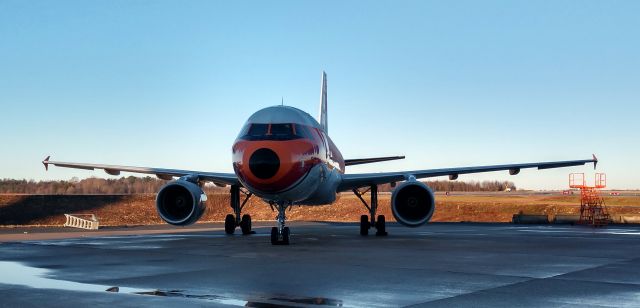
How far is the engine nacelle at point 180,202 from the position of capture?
70.0 ft

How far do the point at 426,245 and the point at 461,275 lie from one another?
7.69 metres

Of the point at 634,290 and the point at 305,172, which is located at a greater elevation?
the point at 305,172

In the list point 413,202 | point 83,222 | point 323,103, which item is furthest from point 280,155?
point 83,222

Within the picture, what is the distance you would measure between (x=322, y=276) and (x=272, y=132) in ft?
26.6

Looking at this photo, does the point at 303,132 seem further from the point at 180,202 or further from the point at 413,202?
the point at 180,202

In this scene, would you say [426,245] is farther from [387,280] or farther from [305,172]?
[387,280]

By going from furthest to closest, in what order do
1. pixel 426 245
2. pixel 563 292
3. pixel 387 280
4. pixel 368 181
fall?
1. pixel 368 181
2. pixel 426 245
3. pixel 387 280
4. pixel 563 292

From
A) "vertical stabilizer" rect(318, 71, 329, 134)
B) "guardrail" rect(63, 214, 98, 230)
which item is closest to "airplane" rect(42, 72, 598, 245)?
"guardrail" rect(63, 214, 98, 230)

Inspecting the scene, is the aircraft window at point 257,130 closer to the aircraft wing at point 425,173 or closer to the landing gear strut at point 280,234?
the landing gear strut at point 280,234

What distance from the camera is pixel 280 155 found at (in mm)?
17875

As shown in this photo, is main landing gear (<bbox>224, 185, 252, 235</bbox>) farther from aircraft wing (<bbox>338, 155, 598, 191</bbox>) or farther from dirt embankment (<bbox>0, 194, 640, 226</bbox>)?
dirt embankment (<bbox>0, 194, 640, 226</bbox>)

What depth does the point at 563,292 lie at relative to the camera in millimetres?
9195

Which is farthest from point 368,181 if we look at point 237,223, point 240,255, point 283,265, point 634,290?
point 634,290

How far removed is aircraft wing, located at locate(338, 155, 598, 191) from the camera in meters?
24.5
